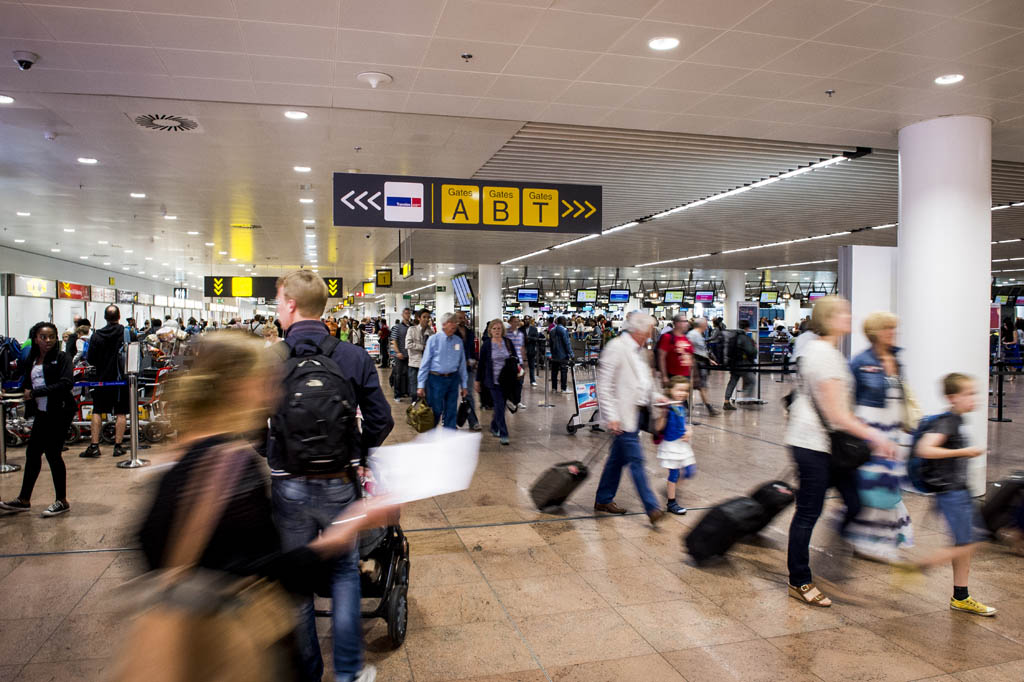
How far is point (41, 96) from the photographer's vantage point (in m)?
6.23

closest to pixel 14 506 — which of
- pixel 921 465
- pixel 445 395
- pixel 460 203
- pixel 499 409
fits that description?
pixel 445 395

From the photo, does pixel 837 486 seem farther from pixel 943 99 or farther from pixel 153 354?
pixel 153 354

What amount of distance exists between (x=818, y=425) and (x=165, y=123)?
694 centimetres

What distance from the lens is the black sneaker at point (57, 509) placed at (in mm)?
5598

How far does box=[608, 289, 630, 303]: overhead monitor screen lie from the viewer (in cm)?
4156

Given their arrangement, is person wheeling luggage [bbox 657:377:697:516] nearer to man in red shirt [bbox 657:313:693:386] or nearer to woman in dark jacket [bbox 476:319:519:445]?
man in red shirt [bbox 657:313:693:386]

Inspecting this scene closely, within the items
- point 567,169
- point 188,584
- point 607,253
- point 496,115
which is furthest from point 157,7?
point 607,253

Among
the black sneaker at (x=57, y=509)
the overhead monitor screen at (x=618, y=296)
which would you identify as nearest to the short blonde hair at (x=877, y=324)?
the black sneaker at (x=57, y=509)

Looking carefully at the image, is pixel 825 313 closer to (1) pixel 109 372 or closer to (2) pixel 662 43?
(2) pixel 662 43

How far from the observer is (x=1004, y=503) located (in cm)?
444

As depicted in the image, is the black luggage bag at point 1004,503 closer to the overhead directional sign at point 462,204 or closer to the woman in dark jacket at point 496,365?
the overhead directional sign at point 462,204

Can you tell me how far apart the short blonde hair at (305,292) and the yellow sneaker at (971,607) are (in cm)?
387

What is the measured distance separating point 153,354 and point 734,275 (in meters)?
24.9

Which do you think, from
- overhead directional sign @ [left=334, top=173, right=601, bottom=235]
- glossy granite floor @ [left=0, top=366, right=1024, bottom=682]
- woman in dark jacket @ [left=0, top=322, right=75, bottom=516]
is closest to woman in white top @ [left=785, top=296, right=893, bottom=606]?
glossy granite floor @ [left=0, top=366, right=1024, bottom=682]
